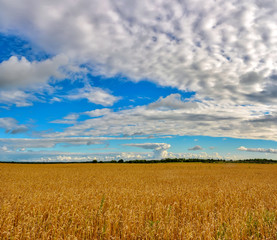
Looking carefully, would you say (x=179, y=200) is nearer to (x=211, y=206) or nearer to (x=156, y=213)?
(x=211, y=206)

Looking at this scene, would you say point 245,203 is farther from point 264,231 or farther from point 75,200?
point 75,200

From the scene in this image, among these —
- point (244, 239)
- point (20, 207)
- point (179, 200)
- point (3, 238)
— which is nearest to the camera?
point (3, 238)

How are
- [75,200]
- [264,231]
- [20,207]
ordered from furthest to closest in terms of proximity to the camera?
[75,200], [20,207], [264,231]

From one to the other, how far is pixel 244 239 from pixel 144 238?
274 cm

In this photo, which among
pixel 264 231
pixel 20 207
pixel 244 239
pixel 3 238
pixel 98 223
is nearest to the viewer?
pixel 3 238

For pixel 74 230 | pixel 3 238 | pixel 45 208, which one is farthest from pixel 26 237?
pixel 45 208

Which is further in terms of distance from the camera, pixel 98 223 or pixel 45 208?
pixel 45 208

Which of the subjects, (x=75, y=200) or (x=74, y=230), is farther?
(x=75, y=200)

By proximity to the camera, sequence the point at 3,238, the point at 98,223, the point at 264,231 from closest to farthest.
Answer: the point at 3,238
the point at 264,231
the point at 98,223

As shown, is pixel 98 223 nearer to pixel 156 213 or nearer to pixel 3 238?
pixel 156 213

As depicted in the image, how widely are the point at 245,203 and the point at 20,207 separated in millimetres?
9854

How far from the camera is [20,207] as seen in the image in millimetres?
8133

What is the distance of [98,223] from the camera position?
6945 mm

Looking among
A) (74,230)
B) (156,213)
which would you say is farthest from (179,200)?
(74,230)
